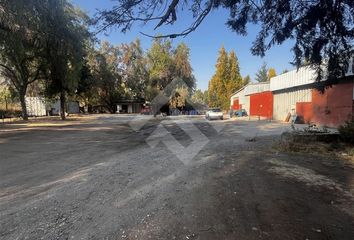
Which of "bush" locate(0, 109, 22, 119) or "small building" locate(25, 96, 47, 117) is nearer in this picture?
"bush" locate(0, 109, 22, 119)

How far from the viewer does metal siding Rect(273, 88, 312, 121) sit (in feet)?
76.0

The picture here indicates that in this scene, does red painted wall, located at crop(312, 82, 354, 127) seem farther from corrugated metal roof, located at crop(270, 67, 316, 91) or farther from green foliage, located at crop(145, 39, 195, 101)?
green foliage, located at crop(145, 39, 195, 101)

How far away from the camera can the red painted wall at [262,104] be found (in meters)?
31.5

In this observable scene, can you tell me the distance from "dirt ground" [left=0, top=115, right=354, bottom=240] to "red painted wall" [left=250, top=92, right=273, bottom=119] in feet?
74.8

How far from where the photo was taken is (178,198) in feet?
17.2

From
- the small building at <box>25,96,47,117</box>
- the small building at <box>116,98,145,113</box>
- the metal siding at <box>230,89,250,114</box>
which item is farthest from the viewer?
the small building at <box>116,98,145,113</box>

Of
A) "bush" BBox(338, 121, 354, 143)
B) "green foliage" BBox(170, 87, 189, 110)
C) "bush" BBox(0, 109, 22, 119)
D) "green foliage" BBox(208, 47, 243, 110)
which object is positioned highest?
"green foliage" BBox(208, 47, 243, 110)

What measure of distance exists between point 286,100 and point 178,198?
2351 centimetres

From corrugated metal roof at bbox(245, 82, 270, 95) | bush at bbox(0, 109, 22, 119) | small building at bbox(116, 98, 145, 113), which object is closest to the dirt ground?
corrugated metal roof at bbox(245, 82, 270, 95)

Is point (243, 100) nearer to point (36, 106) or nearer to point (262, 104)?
point (262, 104)

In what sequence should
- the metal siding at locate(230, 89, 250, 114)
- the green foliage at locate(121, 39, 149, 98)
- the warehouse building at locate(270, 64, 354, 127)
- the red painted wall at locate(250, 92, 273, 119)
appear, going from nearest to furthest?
the warehouse building at locate(270, 64, 354, 127) → the red painted wall at locate(250, 92, 273, 119) → the metal siding at locate(230, 89, 250, 114) → the green foliage at locate(121, 39, 149, 98)

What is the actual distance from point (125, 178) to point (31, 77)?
2938 cm

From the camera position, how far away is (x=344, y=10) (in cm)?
732

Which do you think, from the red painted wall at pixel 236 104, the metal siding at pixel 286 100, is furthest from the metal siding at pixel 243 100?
the metal siding at pixel 286 100
